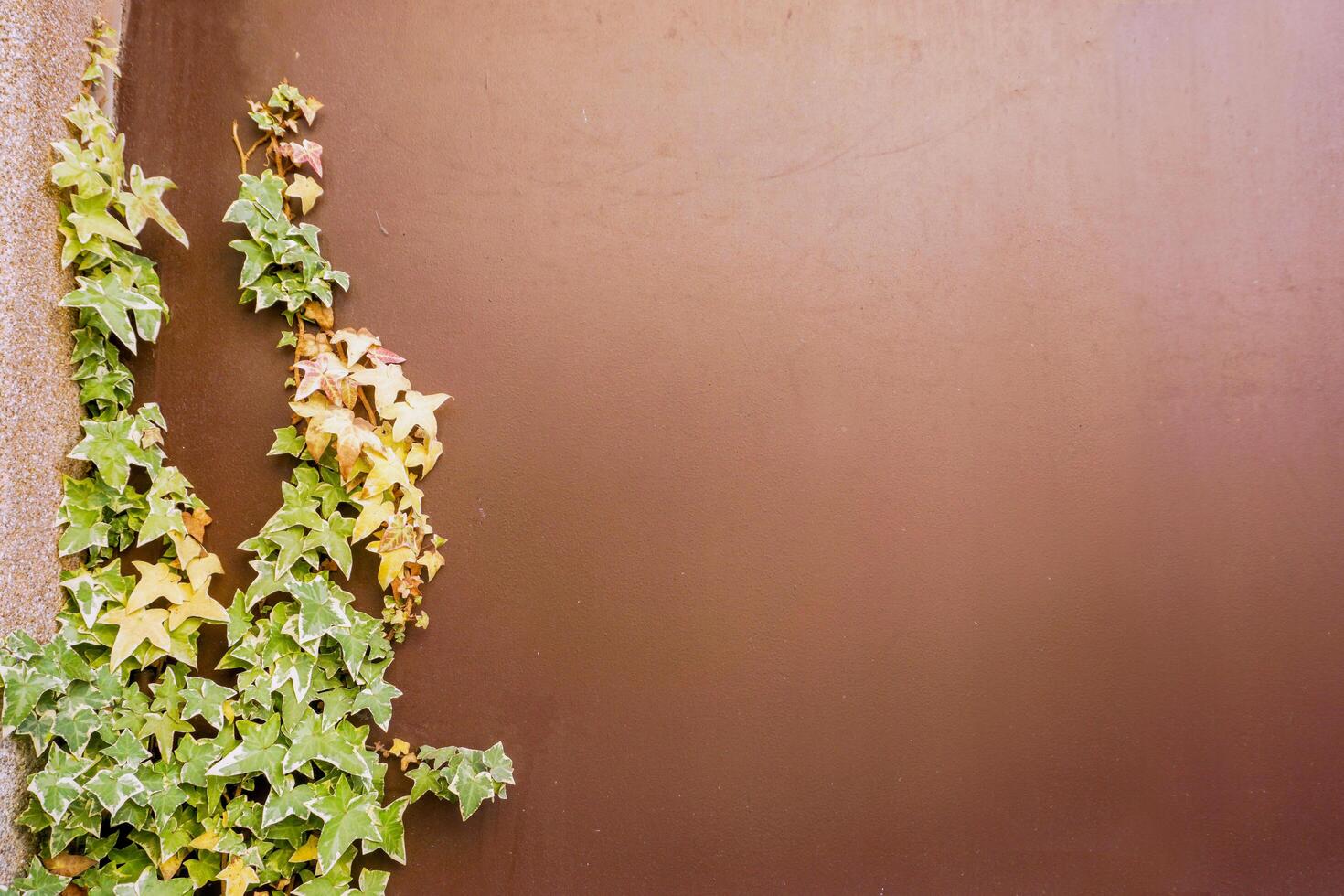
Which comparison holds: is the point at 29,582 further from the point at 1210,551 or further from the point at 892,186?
the point at 1210,551

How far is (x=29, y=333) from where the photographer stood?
1144 millimetres

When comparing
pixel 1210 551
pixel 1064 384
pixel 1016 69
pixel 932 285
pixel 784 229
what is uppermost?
pixel 1016 69

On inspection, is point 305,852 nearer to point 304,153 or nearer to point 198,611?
point 198,611

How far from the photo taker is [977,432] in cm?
139

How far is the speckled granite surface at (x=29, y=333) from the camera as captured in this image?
111cm

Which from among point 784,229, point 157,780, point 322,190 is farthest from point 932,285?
point 157,780

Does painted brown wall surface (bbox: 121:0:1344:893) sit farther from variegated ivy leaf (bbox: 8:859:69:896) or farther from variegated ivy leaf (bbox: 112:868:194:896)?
variegated ivy leaf (bbox: 8:859:69:896)

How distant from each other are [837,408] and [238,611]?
3.96 feet

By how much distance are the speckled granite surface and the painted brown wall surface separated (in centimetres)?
14

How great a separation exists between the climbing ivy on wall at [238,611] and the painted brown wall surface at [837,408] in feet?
0.21

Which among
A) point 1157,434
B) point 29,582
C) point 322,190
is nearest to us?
point 29,582

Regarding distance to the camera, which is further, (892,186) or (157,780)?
(892,186)

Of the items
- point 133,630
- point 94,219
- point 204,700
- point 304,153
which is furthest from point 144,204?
point 204,700

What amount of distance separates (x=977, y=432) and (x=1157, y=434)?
39 cm
